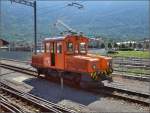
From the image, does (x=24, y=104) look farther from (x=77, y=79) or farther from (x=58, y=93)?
(x=77, y=79)

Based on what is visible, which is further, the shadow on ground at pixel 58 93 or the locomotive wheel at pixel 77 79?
the locomotive wheel at pixel 77 79

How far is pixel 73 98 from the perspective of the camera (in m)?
16.4

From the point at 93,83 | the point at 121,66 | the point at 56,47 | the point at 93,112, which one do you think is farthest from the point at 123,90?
the point at 121,66

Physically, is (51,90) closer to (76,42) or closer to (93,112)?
(76,42)

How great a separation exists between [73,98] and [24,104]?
7.47ft

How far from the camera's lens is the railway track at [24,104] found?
13.6 m

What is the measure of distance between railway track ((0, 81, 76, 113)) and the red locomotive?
286 centimetres

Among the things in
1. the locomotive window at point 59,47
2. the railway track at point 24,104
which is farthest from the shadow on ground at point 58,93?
the locomotive window at point 59,47

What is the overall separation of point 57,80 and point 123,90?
17.8 feet

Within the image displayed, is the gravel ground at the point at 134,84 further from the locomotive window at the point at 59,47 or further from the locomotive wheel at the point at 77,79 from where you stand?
the locomotive window at the point at 59,47

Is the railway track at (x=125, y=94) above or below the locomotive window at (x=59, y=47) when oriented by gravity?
below

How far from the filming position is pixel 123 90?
16953mm

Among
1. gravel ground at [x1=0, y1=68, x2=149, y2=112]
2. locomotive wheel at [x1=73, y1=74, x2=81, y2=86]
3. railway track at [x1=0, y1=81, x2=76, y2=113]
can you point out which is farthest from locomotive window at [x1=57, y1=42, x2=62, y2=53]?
railway track at [x1=0, y1=81, x2=76, y2=113]

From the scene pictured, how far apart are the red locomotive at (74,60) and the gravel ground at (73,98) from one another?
85 cm
